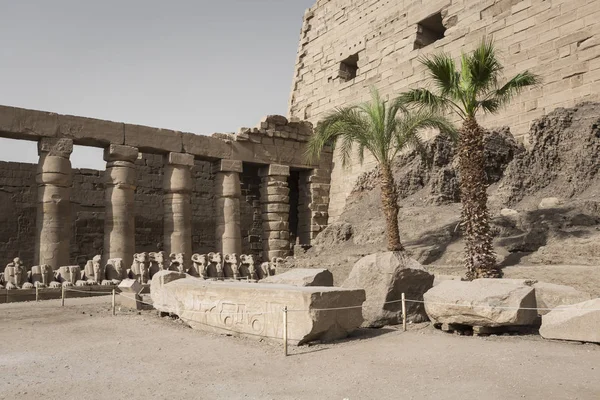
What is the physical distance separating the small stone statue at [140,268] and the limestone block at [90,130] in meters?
3.37

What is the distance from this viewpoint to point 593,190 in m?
11.5

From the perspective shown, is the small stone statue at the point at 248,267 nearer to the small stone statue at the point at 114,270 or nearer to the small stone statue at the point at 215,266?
the small stone statue at the point at 215,266

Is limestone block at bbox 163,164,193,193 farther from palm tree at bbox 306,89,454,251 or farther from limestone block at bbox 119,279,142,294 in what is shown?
limestone block at bbox 119,279,142,294

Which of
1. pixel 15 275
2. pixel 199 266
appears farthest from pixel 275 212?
pixel 15 275

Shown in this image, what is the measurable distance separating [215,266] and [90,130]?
4785 millimetres

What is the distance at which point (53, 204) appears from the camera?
13.0 m

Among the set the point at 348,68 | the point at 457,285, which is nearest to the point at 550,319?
the point at 457,285

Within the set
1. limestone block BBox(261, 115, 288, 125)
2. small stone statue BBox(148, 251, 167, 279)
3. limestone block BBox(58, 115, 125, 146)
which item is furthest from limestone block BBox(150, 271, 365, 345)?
limestone block BBox(261, 115, 288, 125)

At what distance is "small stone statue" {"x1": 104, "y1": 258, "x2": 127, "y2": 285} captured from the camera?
42.0 feet

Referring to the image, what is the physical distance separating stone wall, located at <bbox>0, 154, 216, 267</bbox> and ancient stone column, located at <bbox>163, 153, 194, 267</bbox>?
159 inches

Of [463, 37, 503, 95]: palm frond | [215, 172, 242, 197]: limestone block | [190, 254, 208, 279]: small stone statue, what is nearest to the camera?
A: [463, 37, 503, 95]: palm frond

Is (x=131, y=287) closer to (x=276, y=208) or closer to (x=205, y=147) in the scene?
(x=205, y=147)

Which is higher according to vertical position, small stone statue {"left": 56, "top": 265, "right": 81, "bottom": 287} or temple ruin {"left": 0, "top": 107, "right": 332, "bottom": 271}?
temple ruin {"left": 0, "top": 107, "right": 332, "bottom": 271}

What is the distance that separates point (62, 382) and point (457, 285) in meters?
4.80
